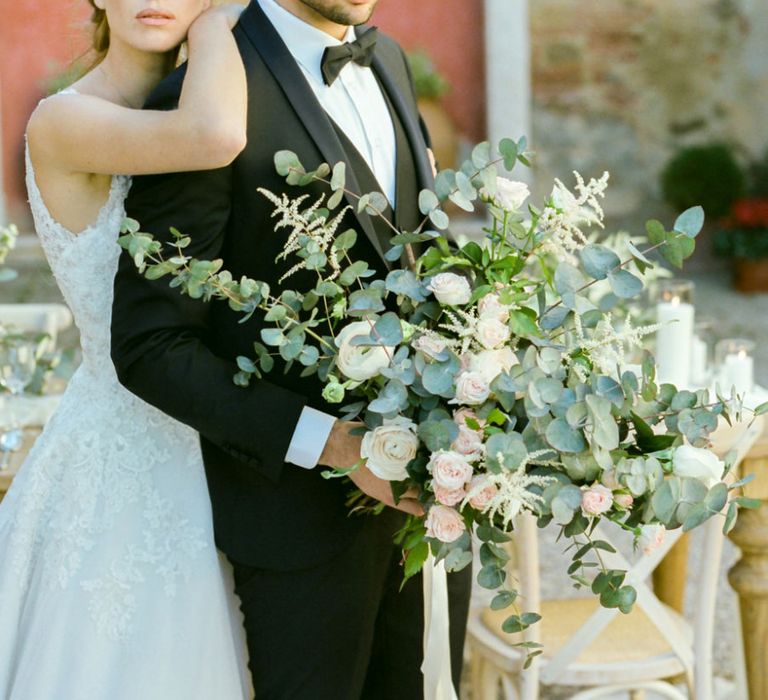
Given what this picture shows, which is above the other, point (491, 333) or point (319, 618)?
point (491, 333)

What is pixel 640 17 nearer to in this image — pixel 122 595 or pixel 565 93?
pixel 565 93

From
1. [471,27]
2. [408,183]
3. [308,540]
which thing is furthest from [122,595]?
[471,27]

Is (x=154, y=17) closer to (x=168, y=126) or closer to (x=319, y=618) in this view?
(x=168, y=126)

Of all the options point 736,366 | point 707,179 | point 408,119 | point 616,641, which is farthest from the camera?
→ point 707,179

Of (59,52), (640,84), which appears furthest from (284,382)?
(640,84)

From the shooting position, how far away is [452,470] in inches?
61.8

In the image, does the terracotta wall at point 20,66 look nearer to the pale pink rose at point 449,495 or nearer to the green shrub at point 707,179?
the green shrub at point 707,179

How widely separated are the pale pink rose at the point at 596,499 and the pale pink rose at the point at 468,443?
140mm

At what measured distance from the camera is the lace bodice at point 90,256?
1.92 meters

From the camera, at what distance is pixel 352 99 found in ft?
6.52

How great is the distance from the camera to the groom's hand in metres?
1.75

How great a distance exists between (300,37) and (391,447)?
2.32ft

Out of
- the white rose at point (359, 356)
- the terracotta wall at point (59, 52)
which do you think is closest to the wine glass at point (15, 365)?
the white rose at point (359, 356)

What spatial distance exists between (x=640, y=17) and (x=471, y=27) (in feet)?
4.96
